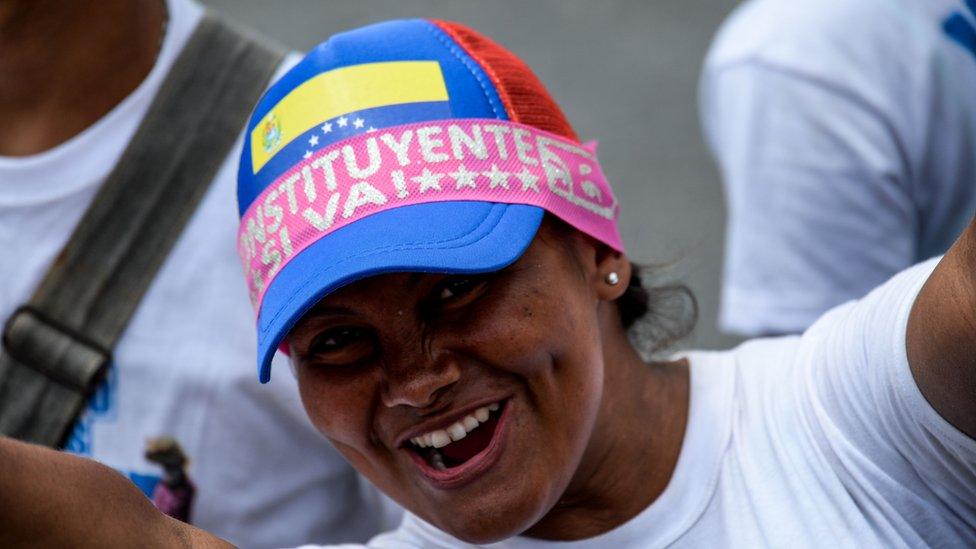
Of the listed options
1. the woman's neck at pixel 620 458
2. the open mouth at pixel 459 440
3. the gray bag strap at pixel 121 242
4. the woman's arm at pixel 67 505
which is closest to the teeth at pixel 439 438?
the open mouth at pixel 459 440

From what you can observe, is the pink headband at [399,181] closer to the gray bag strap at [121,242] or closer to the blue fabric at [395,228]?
the blue fabric at [395,228]

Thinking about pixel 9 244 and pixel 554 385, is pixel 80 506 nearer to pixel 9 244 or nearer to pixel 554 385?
pixel 554 385

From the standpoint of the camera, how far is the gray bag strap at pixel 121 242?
2.41 m

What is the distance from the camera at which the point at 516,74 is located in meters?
2.15

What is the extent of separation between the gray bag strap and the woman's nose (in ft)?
2.23

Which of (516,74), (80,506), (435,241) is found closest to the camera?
(80,506)

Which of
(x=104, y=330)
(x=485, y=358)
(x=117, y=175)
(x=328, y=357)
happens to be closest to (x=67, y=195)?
(x=117, y=175)

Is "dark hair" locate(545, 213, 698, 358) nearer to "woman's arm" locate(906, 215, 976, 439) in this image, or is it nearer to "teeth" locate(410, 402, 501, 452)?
"teeth" locate(410, 402, 501, 452)

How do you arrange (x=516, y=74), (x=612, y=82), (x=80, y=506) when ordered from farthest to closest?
(x=612, y=82)
(x=516, y=74)
(x=80, y=506)

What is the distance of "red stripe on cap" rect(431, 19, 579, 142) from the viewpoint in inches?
82.0

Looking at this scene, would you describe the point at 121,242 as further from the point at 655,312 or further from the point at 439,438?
the point at 655,312

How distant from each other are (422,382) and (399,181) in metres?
0.26

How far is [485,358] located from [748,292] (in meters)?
1.29

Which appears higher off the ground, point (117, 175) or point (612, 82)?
point (117, 175)
